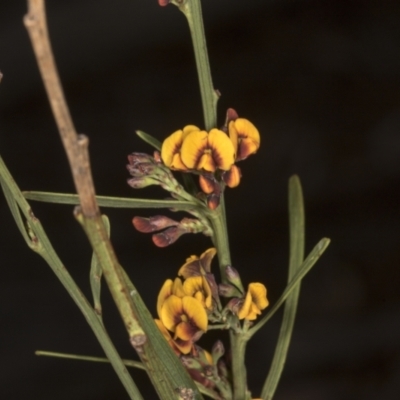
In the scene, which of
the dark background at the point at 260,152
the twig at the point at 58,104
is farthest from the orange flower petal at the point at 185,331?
the dark background at the point at 260,152

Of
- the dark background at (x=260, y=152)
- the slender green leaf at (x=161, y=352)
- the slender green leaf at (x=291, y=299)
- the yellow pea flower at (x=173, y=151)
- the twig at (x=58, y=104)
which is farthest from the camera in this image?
the dark background at (x=260, y=152)

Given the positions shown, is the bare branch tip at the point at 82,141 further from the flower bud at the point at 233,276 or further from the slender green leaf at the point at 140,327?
the flower bud at the point at 233,276

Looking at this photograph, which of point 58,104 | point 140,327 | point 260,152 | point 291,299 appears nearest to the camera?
point 58,104

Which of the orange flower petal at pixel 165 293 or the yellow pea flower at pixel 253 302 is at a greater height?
the orange flower petal at pixel 165 293

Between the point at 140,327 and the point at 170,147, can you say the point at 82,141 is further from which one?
the point at 170,147

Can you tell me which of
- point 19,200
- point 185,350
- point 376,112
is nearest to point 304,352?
point 376,112

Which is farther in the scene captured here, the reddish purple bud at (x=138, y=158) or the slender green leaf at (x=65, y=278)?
the reddish purple bud at (x=138, y=158)

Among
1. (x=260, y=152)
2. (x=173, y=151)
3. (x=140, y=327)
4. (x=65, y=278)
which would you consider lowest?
(x=140, y=327)

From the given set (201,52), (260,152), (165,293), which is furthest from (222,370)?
(260,152)

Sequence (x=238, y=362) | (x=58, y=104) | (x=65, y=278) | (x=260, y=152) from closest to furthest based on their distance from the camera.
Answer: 1. (x=58, y=104)
2. (x=65, y=278)
3. (x=238, y=362)
4. (x=260, y=152)
